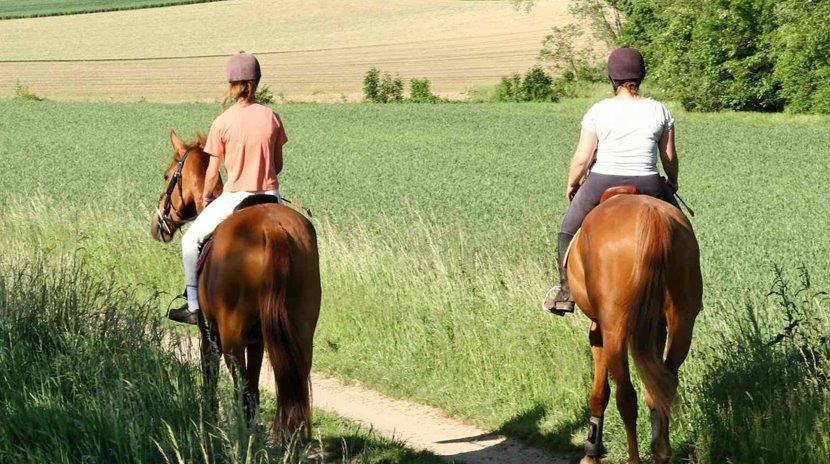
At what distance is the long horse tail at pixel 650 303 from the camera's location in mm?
6816

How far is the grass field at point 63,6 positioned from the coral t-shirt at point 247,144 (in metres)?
92.4

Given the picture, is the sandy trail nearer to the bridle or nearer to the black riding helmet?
the bridle

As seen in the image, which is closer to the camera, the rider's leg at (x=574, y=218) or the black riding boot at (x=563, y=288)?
the rider's leg at (x=574, y=218)

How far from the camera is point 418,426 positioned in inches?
362

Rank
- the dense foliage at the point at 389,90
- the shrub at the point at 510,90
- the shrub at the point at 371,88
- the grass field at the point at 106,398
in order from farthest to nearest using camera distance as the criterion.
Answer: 1. the shrub at the point at 371,88
2. the dense foliage at the point at 389,90
3. the shrub at the point at 510,90
4. the grass field at the point at 106,398

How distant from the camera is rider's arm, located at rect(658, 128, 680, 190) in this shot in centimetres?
780

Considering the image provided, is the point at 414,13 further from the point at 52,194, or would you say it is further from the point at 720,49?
the point at 52,194

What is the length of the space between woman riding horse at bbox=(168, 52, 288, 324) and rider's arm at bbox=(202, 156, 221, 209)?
0.90 feet

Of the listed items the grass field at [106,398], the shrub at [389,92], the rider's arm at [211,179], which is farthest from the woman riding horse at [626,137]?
the shrub at [389,92]

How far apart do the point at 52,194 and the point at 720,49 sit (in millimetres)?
23990

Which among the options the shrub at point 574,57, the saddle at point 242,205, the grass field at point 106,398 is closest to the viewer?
the grass field at point 106,398

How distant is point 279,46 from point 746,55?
158 ft

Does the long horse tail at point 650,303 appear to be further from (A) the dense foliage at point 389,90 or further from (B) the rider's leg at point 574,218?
(A) the dense foliage at point 389,90

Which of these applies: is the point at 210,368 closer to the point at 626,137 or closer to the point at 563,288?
the point at 563,288
